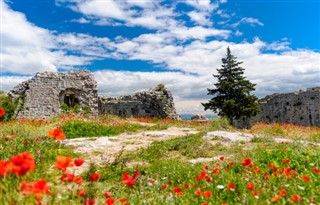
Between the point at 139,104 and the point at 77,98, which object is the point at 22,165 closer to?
the point at 77,98

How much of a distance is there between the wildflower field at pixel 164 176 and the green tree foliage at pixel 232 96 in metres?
14.0

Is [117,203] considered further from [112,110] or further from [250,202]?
[112,110]

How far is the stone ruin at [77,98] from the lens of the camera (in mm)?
23969

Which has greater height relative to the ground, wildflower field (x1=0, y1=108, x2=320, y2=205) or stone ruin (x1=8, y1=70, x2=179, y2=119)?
stone ruin (x1=8, y1=70, x2=179, y2=119)

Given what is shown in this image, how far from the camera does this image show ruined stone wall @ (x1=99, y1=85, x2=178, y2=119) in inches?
1138

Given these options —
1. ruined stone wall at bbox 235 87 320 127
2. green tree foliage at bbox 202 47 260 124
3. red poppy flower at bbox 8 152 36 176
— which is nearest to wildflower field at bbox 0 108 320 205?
red poppy flower at bbox 8 152 36 176

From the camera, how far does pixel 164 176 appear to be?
5.93m

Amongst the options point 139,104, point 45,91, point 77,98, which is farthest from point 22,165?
point 139,104

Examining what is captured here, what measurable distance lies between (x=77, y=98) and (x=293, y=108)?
19642 millimetres

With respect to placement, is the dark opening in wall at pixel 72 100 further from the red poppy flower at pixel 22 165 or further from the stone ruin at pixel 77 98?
the red poppy flower at pixel 22 165

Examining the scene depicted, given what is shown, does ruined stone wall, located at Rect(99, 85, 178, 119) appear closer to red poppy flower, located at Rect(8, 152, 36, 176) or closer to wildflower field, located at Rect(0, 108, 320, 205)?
wildflower field, located at Rect(0, 108, 320, 205)

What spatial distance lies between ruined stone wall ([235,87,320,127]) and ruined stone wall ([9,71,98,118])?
50.8 feet

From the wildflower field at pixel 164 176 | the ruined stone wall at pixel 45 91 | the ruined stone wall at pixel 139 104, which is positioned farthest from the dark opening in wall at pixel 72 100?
the wildflower field at pixel 164 176

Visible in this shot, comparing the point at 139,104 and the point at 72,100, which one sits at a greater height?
the point at 72,100
